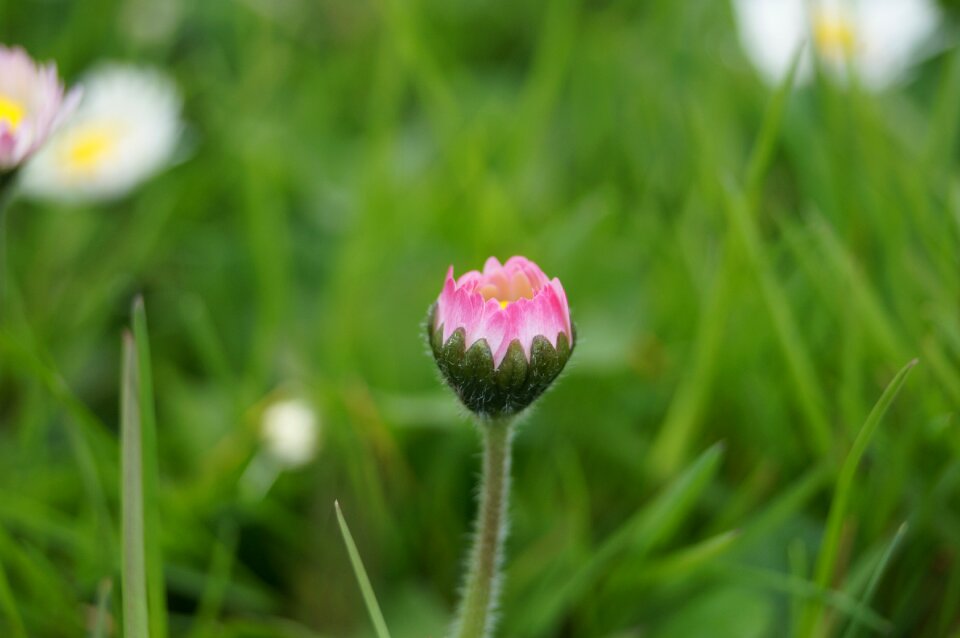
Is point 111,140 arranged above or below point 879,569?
above

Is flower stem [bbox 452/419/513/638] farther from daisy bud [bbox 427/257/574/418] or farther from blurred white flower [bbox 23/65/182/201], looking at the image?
blurred white flower [bbox 23/65/182/201]

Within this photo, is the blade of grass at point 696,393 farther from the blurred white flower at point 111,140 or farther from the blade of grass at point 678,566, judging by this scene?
the blurred white flower at point 111,140

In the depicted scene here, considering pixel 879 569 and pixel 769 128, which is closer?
pixel 879 569

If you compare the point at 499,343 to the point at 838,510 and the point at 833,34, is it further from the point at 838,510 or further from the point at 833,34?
the point at 833,34

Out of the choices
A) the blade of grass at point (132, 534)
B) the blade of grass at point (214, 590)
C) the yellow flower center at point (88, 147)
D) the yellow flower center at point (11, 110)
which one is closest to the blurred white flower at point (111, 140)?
the yellow flower center at point (88, 147)

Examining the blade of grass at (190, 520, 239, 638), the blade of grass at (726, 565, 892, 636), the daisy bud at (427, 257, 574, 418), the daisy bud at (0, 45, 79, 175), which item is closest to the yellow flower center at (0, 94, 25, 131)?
the daisy bud at (0, 45, 79, 175)

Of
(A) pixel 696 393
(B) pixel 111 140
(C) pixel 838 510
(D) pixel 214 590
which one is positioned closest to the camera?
(C) pixel 838 510

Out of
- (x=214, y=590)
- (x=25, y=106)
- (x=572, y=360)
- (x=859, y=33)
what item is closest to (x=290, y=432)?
(x=214, y=590)
